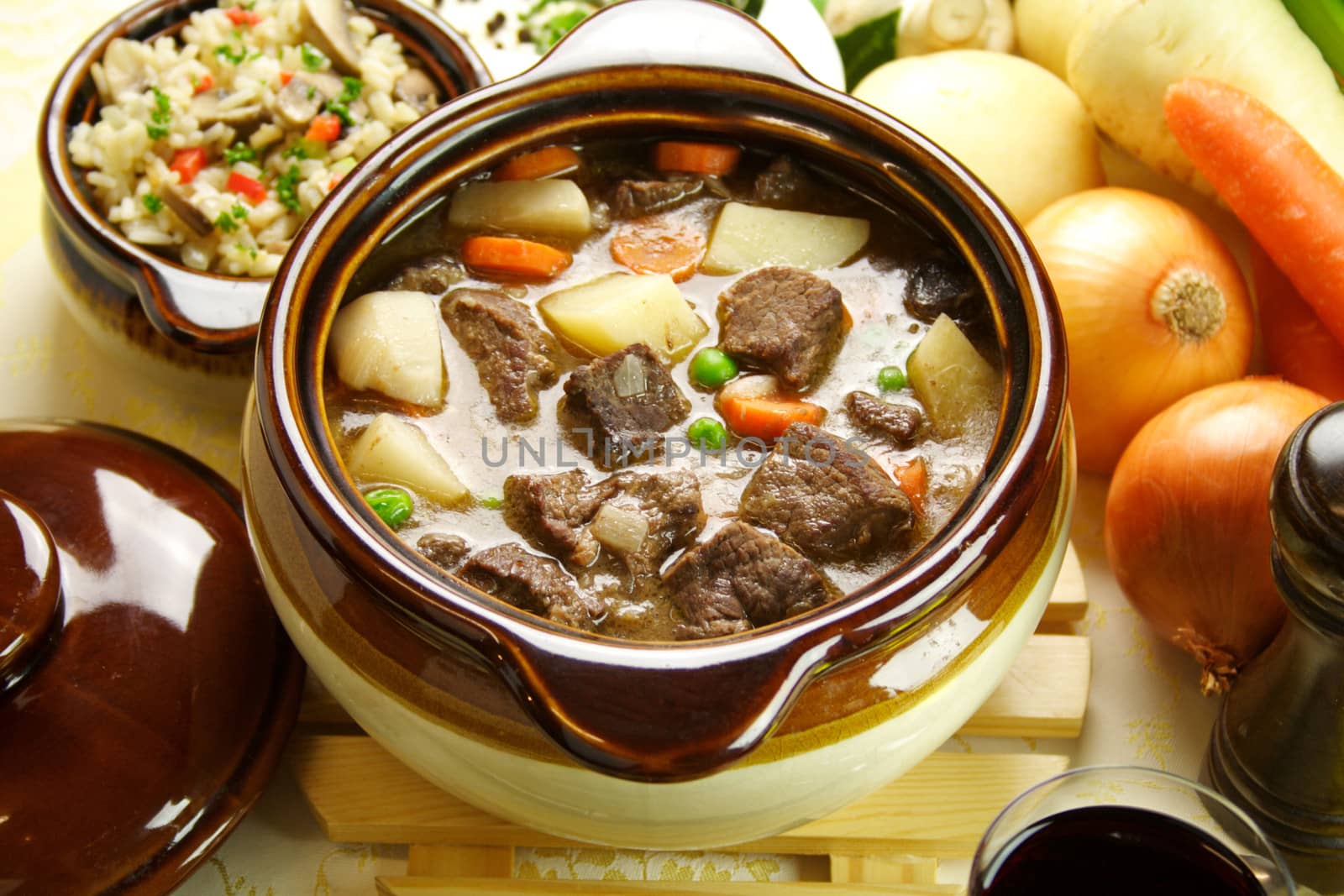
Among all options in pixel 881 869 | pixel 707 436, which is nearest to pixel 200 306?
pixel 707 436

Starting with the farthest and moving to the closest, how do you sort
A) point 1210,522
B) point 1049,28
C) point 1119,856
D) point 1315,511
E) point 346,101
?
point 1049,28, point 346,101, point 1210,522, point 1119,856, point 1315,511

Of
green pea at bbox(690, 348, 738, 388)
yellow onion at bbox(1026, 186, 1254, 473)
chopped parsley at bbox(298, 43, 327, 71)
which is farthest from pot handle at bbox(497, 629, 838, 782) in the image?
chopped parsley at bbox(298, 43, 327, 71)

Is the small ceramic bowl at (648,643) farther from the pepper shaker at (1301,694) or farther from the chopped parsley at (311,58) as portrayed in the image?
the chopped parsley at (311,58)

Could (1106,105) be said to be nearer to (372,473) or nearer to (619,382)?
(619,382)

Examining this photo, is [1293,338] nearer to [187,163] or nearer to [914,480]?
[914,480]

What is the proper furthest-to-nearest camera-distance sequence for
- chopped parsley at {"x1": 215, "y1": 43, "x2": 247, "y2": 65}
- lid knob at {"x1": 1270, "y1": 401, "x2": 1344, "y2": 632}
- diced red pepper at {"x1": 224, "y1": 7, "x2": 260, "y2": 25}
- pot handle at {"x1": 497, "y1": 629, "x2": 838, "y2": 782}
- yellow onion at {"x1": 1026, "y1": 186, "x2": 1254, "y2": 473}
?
1. diced red pepper at {"x1": 224, "y1": 7, "x2": 260, "y2": 25}
2. chopped parsley at {"x1": 215, "y1": 43, "x2": 247, "y2": 65}
3. yellow onion at {"x1": 1026, "y1": 186, "x2": 1254, "y2": 473}
4. lid knob at {"x1": 1270, "y1": 401, "x2": 1344, "y2": 632}
5. pot handle at {"x1": 497, "y1": 629, "x2": 838, "y2": 782}

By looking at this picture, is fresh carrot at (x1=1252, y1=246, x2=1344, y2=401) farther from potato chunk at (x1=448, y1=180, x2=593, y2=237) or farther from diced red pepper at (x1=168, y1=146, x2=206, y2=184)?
diced red pepper at (x1=168, y1=146, x2=206, y2=184)
